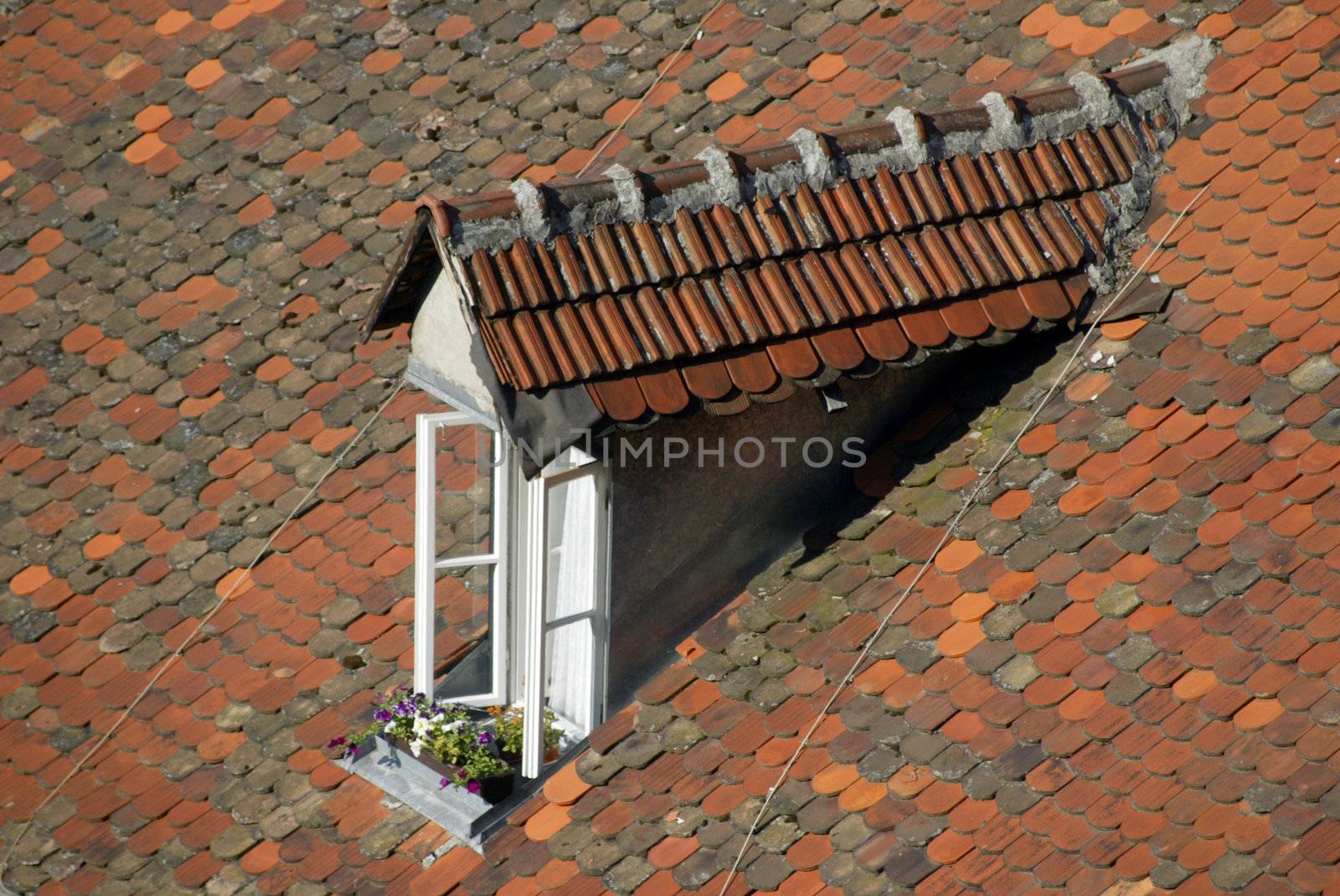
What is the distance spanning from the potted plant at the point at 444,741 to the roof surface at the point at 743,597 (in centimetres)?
17

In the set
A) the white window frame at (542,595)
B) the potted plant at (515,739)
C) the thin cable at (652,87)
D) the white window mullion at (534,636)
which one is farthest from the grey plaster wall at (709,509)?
the thin cable at (652,87)

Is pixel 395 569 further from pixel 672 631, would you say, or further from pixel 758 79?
pixel 758 79

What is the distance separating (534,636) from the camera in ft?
23.1

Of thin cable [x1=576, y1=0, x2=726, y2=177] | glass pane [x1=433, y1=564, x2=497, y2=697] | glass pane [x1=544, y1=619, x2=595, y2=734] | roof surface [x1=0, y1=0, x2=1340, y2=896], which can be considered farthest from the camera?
thin cable [x1=576, y1=0, x2=726, y2=177]

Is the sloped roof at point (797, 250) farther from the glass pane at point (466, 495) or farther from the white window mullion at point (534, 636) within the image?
the glass pane at point (466, 495)

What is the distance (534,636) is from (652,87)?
141 inches

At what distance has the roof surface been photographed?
6754 mm

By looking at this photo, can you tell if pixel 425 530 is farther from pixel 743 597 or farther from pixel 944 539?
pixel 944 539

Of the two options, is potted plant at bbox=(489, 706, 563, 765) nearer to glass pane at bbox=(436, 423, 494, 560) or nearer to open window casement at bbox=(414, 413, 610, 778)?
open window casement at bbox=(414, 413, 610, 778)

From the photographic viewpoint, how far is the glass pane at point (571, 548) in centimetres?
733

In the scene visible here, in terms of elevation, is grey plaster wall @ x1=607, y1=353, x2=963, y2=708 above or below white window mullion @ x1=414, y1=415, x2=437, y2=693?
below

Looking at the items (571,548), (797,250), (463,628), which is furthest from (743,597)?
(797,250)

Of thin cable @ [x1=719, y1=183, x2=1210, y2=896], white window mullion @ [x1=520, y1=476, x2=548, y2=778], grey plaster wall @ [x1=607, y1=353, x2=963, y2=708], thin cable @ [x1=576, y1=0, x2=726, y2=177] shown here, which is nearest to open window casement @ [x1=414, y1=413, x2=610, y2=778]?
white window mullion @ [x1=520, y1=476, x2=548, y2=778]

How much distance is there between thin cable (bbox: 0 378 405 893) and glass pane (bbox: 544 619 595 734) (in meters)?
1.66
